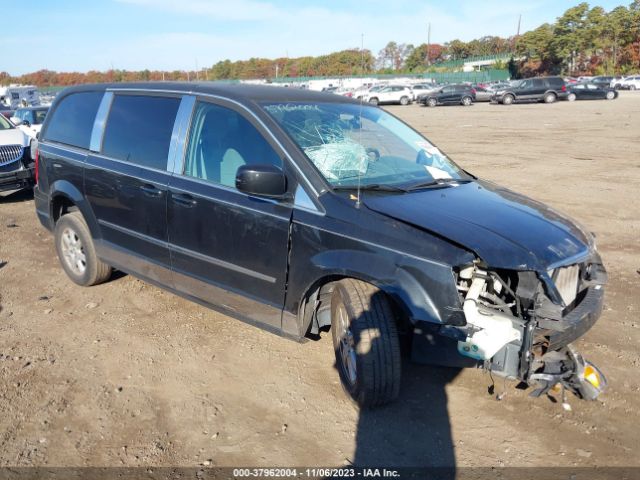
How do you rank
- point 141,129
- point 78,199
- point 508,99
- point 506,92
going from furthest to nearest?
point 508,99
point 506,92
point 78,199
point 141,129

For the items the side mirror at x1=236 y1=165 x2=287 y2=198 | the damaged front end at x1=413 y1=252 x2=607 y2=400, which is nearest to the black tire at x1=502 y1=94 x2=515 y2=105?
the damaged front end at x1=413 y1=252 x2=607 y2=400

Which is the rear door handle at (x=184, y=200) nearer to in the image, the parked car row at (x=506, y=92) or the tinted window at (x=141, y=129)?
the tinted window at (x=141, y=129)

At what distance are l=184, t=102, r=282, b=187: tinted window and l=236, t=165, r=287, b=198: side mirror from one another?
26 cm

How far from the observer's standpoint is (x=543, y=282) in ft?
9.71

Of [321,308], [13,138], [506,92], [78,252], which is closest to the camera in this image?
[321,308]

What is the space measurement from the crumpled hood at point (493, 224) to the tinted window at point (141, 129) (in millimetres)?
1824

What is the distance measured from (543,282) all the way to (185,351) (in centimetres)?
263

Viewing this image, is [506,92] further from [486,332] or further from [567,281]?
[486,332]

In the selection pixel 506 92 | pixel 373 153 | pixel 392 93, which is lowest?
pixel 373 153

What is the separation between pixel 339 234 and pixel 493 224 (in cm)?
92

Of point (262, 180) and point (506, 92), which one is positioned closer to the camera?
point (262, 180)

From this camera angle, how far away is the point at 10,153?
938 centimetres

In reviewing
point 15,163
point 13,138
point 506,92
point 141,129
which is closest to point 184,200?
point 141,129

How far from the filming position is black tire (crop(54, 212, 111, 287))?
203 inches
